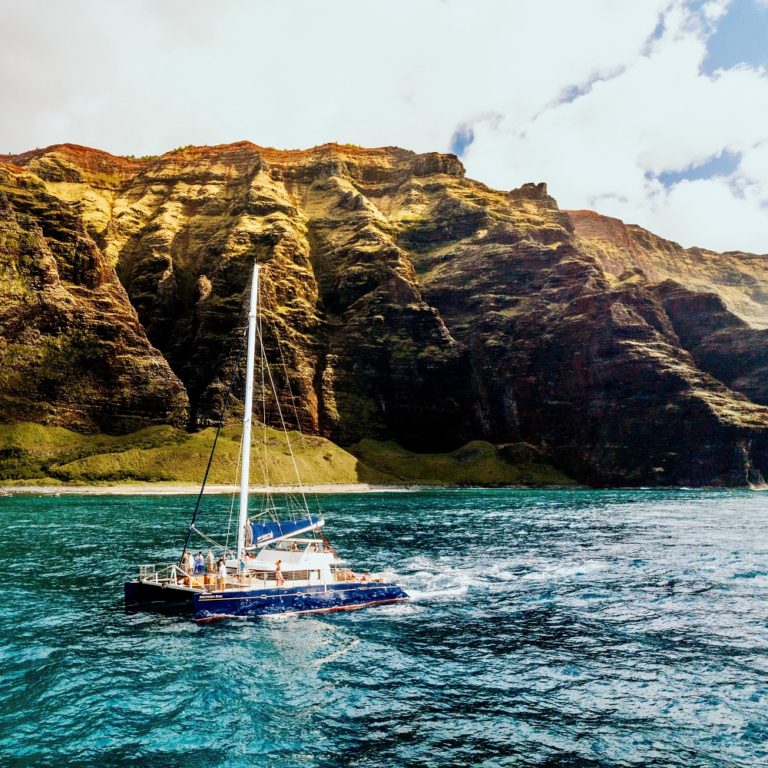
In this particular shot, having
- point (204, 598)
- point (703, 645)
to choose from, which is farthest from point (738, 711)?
point (204, 598)

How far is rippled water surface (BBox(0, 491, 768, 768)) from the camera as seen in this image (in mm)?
21328

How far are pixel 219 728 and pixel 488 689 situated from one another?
11075 millimetres

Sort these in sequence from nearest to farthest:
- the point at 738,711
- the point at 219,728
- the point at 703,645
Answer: the point at 219,728 < the point at 738,711 < the point at 703,645

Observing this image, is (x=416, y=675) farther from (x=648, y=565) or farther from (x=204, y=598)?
(x=648, y=565)

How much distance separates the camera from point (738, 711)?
24.6m

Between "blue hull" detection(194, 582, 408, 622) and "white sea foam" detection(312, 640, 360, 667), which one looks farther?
"blue hull" detection(194, 582, 408, 622)

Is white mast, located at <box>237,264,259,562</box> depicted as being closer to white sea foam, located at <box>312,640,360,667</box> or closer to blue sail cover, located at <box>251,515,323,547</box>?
blue sail cover, located at <box>251,515,323,547</box>

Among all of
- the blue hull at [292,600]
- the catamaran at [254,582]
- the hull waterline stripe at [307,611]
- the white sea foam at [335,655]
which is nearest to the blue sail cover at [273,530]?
the catamaran at [254,582]

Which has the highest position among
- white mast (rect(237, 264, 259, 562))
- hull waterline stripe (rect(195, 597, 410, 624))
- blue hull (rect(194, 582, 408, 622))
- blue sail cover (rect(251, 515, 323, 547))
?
white mast (rect(237, 264, 259, 562))

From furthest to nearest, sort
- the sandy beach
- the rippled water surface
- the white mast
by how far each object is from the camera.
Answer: the sandy beach → the white mast → the rippled water surface

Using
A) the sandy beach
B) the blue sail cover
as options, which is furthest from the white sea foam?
the sandy beach

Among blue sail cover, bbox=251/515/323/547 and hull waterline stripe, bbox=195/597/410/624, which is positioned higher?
blue sail cover, bbox=251/515/323/547

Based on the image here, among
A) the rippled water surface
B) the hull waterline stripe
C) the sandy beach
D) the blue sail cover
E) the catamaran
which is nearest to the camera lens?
the rippled water surface

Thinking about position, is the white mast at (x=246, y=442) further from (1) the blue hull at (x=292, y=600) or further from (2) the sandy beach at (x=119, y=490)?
(2) the sandy beach at (x=119, y=490)
